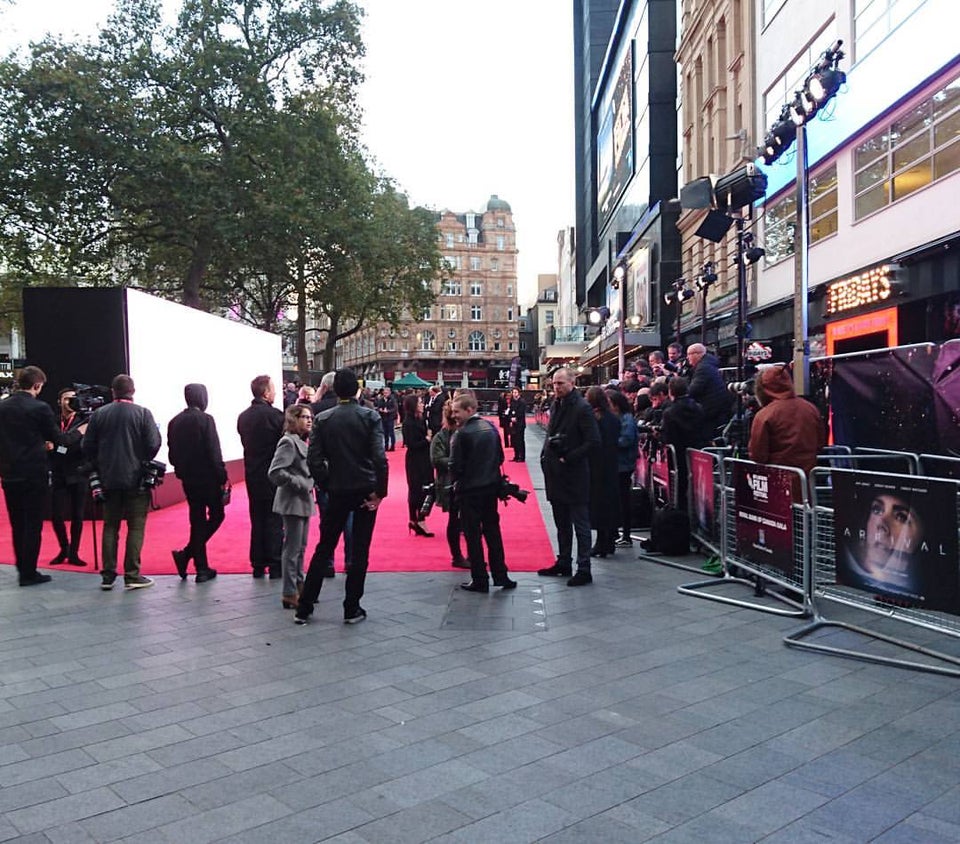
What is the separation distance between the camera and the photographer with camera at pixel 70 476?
28.5 ft

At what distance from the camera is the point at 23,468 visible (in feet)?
24.5

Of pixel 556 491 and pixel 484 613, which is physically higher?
pixel 556 491

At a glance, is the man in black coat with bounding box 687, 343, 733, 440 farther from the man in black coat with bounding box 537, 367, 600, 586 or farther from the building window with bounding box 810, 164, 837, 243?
the building window with bounding box 810, 164, 837, 243

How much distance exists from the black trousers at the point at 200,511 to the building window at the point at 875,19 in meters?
13.6

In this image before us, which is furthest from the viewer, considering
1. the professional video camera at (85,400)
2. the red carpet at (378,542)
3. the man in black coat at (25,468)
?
the professional video camera at (85,400)

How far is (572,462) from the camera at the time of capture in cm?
731

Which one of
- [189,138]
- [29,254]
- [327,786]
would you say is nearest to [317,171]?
[189,138]

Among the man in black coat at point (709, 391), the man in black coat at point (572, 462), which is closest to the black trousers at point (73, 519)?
the man in black coat at point (572, 462)

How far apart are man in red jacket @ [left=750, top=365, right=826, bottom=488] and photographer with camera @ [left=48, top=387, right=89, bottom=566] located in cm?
658

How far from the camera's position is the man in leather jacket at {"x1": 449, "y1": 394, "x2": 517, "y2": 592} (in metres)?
6.98

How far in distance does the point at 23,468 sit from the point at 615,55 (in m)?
43.5

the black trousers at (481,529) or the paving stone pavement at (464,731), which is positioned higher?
the black trousers at (481,529)

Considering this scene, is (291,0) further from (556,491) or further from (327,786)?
(327,786)

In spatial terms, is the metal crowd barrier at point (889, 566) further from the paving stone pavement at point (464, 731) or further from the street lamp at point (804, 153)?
the street lamp at point (804, 153)
